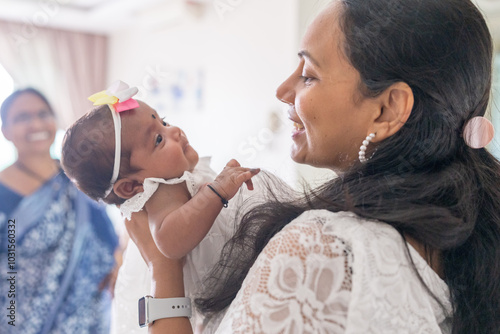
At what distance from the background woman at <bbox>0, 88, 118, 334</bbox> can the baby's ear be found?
1196mm

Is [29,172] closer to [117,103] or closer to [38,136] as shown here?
[38,136]

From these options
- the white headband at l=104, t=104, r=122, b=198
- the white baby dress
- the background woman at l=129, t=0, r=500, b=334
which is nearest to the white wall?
the white baby dress

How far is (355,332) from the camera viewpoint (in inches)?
27.5

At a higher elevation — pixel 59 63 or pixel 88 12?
pixel 88 12

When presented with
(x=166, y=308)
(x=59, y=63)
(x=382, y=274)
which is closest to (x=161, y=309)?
(x=166, y=308)

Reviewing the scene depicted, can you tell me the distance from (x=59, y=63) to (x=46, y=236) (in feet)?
8.51

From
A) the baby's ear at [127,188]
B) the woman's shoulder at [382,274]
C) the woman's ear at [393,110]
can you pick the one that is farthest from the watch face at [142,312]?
the woman's ear at [393,110]

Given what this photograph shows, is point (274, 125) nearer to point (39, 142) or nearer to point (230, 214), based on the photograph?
point (39, 142)

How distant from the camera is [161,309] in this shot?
3.31ft

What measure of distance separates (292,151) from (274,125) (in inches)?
87.8

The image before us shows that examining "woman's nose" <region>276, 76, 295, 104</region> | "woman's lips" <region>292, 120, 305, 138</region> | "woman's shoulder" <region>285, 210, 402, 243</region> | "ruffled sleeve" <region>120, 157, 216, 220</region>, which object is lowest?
"woman's shoulder" <region>285, 210, 402, 243</region>

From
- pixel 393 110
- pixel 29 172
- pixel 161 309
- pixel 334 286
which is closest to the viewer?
pixel 334 286

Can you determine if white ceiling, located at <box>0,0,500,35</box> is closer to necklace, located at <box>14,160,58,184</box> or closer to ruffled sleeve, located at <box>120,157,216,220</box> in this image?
necklace, located at <box>14,160,58,184</box>

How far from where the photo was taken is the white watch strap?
1.01 metres
